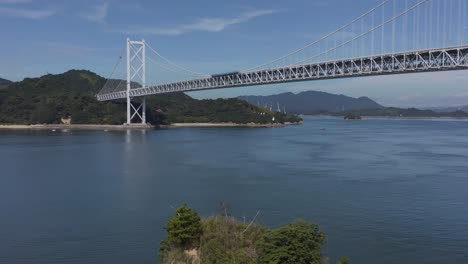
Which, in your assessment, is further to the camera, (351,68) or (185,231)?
(351,68)

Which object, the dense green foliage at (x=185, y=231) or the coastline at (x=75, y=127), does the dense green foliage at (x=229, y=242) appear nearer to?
the dense green foliage at (x=185, y=231)

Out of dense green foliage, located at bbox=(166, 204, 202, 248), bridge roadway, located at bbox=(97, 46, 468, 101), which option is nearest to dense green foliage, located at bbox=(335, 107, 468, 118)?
bridge roadway, located at bbox=(97, 46, 468, 101)

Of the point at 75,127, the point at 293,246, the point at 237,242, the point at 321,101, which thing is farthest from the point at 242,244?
the point at 321,101

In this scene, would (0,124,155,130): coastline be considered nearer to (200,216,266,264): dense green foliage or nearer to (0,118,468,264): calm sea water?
(0,118,468,264): calm sea water

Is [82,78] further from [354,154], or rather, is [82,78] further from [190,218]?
[190,218]

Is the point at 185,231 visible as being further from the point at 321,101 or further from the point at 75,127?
the point at 321,101

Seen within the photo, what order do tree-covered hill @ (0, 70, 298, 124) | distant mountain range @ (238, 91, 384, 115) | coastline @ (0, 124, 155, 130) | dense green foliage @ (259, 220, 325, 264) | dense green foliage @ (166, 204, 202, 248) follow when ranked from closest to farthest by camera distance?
dense green foliage @ (259, 220, 325, 264), dense green foliage @ (166, 204, 202, 248), coastline @ (0, 124, 155, 130), tree-covered hill @ (0, 70, 298, 124), distant mountain range @ (238, 91, 384, 115)
